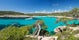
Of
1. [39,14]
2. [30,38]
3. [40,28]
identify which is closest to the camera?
[30,38]

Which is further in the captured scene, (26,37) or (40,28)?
(40,28)

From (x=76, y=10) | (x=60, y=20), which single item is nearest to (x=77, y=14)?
(x=76, y=10)

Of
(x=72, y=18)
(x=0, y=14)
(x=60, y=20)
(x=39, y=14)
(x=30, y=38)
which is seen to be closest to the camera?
(x=30, y=38)

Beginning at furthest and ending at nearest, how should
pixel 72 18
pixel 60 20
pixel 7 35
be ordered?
pixel 72 18 < pixel 60 20 < pixel 7 35

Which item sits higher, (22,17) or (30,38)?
(30,38)

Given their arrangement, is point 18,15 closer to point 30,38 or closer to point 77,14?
point 77,14

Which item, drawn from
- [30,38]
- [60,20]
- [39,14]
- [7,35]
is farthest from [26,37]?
[39,14]

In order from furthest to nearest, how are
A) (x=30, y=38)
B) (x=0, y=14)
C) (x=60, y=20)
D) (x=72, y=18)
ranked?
1. (x=0, y=14)
2. (x=72, y=18)
3. (x=60, y=20)
4. (x=30, y=38)

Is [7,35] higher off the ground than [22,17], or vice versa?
[7,35]

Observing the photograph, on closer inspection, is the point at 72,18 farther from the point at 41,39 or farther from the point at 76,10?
the point at 41,39
